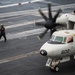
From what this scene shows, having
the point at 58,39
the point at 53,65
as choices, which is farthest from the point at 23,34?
the point at 53,65

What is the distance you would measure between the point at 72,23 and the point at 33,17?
27744mm

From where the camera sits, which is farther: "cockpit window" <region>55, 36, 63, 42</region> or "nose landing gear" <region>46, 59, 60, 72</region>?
"cockpit window" <region>55, 36, 63, 42</region>

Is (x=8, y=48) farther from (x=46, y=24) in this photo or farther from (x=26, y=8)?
(x=26, y=8)

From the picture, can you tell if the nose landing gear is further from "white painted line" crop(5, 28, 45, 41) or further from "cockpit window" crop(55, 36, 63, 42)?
"white painted line" crop(5, 28, 45, 41)

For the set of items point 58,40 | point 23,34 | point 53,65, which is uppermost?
point 58,40

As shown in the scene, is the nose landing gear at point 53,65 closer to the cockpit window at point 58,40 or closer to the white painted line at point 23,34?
the cockpit window at point 58,40

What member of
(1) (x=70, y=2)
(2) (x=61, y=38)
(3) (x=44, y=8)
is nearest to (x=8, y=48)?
(2) (x=61, y=38)

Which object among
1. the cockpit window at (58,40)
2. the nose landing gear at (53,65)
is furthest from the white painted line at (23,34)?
the nose landing gear at (53,65)

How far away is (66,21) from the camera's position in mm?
30641

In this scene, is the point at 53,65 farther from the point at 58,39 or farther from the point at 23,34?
the point at 23,34

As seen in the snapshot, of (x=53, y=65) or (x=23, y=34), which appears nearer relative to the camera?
(x=53, y=65)

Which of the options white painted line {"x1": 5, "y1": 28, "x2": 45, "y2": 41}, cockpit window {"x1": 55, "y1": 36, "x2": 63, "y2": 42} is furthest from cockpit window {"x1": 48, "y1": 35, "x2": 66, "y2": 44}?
white painted line {"x1": 5, "y1": 28, "x2": 45, "y2": 41}

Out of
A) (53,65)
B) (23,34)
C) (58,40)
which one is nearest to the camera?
(53,65)

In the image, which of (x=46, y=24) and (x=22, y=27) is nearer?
(x=46, y=24)
